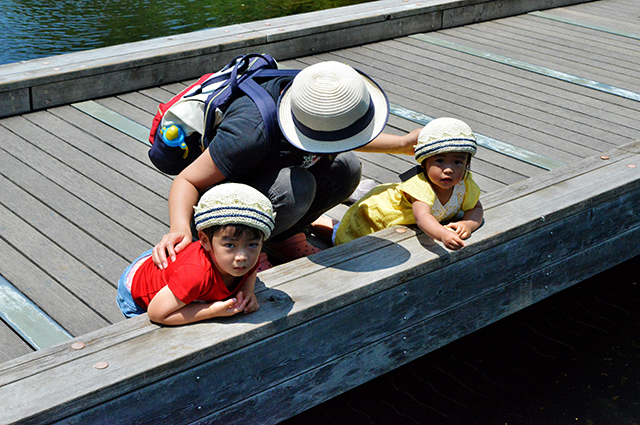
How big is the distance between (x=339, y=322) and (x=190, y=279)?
57cm

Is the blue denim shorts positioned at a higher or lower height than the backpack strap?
lower

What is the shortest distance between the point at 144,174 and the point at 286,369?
1748mm

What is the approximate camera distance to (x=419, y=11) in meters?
6.11

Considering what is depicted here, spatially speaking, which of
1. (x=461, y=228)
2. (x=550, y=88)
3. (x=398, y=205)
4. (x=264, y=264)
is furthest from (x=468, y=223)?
(x=550, y=88)

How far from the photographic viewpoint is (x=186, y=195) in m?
2.44

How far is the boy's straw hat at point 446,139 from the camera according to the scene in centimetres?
271

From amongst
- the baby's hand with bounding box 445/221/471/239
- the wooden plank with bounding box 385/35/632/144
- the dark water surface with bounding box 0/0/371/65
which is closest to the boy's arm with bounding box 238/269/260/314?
the baby's hand with bounding box 445/221/471/239

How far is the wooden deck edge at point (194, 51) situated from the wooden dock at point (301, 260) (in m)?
0.01

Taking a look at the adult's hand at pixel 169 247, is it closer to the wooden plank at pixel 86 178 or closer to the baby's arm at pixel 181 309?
the baby's arm at pixel 181 309

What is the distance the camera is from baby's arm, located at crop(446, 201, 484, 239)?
2.72m

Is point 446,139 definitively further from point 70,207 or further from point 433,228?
point 70,207

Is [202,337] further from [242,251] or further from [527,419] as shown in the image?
[527,419]

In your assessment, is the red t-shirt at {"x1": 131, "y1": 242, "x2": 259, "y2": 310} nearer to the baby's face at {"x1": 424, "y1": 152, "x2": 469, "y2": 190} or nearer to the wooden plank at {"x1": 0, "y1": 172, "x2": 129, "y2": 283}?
the wooden plank at {"x1": 0, "y1": 172, "x2": 129, "y2": 283}

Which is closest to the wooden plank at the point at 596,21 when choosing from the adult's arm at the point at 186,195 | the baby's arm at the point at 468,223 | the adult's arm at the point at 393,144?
the adult's arm at the point at 393,144
